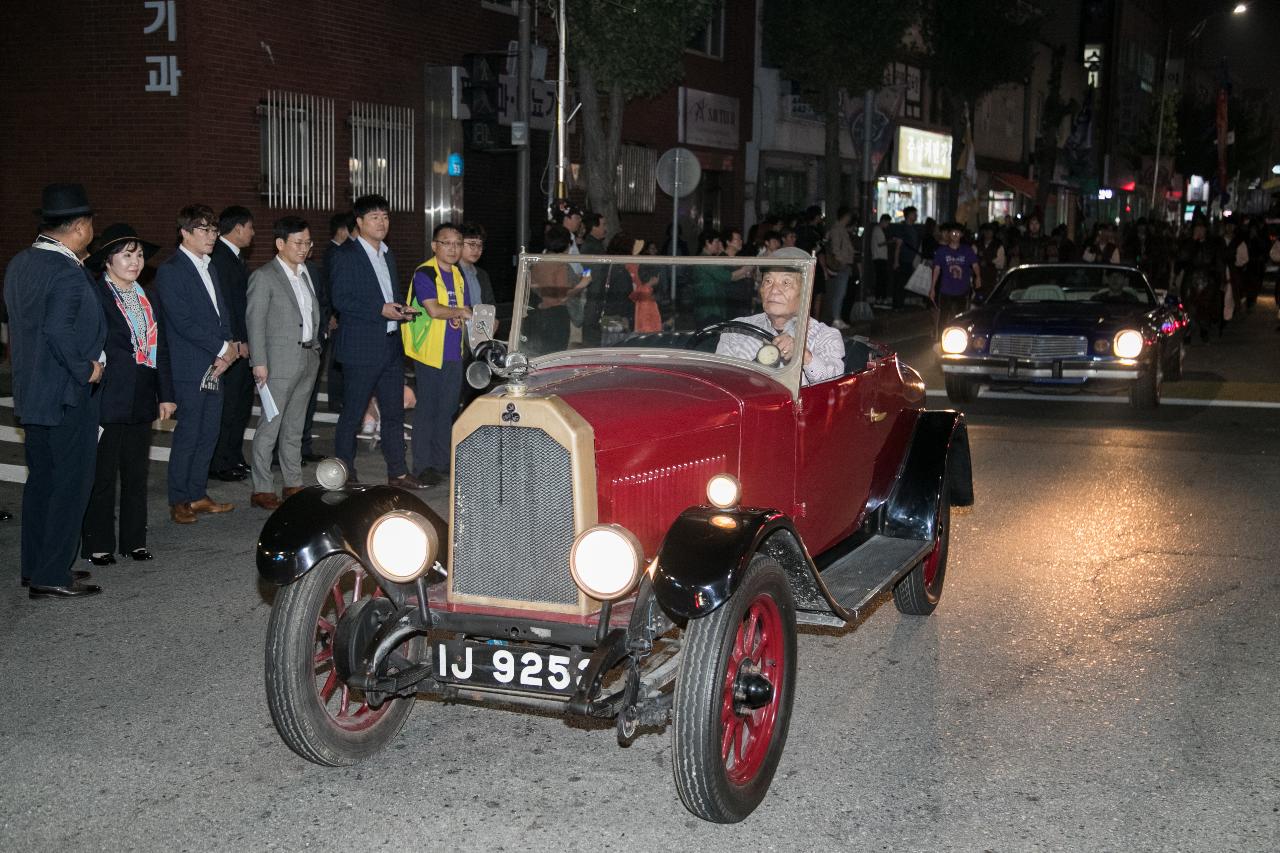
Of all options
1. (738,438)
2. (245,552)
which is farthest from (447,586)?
(245,552)

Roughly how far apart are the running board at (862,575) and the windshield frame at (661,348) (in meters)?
0.76

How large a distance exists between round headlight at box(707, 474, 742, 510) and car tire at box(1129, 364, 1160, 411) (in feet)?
30.7

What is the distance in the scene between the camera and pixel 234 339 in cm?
843

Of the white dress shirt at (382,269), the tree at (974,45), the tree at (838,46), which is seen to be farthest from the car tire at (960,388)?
the tree at (974,45)

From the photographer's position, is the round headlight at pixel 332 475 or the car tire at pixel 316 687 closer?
the car tire at pixel 316 687

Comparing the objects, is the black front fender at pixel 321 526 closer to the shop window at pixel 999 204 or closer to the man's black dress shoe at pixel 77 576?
the man's black dress shoe at pixel 77 576

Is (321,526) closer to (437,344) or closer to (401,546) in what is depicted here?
(401,546)

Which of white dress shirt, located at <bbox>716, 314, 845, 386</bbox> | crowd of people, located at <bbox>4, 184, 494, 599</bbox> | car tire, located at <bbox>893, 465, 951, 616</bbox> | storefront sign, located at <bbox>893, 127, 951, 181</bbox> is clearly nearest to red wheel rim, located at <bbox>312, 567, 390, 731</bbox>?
white dress shirt, located at <bbox>716, 314, 845, 386</bbox>

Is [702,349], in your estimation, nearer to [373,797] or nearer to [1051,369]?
[373,797]

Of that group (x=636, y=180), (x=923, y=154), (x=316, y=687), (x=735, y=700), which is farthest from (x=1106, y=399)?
(x=923, y=154)

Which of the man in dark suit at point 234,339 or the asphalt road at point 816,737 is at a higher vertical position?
the man in dark suit at point 234,339

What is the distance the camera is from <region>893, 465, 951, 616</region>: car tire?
6211 millimetres

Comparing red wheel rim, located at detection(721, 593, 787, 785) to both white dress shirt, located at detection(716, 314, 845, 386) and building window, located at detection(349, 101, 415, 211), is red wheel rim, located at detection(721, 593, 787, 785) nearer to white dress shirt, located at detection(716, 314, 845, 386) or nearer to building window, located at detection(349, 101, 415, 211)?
white dress shirt, located at detection(716, 314, 845, 386)

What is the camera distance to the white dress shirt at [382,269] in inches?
352
